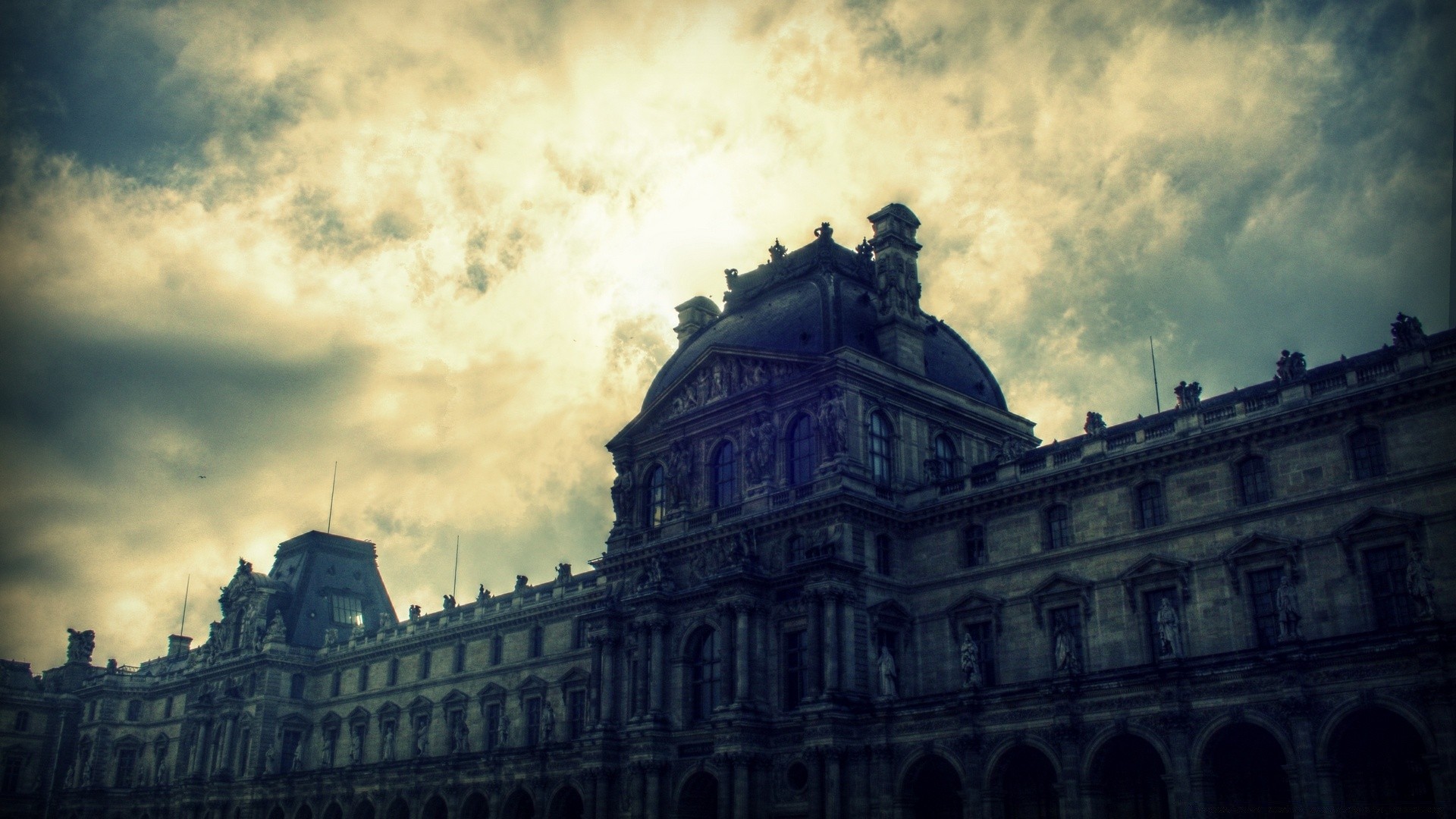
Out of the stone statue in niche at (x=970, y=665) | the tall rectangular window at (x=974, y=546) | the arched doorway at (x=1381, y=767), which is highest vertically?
the tall rectangular window at (x=974, y=546)

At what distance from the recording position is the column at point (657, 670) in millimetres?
55281

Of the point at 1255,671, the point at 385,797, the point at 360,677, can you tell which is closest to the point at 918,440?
the point at 1255,671

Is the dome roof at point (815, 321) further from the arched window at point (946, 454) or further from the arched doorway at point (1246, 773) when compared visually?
the arched doorway at point (1246, 773)

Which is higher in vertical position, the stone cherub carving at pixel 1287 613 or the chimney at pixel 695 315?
the chimney at pixel 695 315

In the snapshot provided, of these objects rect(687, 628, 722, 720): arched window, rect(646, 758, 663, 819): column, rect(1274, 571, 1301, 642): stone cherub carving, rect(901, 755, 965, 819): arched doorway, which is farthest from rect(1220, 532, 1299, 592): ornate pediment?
rect(646, 758, 663, 819): column

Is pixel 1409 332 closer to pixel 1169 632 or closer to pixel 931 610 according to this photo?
pixel 1169 632

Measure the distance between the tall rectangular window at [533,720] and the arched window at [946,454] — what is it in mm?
→ 25704

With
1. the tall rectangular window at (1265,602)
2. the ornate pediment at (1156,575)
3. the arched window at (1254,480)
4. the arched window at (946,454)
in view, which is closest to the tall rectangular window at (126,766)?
the arched window at (946,454)

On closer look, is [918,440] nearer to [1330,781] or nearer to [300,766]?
[1330,781]

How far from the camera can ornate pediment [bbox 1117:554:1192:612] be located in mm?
43875

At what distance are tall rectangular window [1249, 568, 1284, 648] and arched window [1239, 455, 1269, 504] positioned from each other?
246 centimetres

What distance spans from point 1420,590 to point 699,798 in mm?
29317

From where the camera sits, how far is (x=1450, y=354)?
38.9 m

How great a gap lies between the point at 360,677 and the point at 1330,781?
60.7 metres
